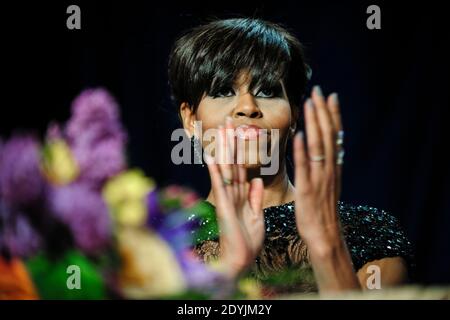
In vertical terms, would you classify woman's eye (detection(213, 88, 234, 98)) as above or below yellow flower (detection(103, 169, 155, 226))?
above

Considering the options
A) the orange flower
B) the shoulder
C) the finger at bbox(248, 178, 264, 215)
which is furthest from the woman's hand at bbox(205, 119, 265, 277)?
the orange flower

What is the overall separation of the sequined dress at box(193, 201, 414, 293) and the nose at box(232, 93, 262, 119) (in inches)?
8.9

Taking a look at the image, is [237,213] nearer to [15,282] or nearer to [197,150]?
[197,150]

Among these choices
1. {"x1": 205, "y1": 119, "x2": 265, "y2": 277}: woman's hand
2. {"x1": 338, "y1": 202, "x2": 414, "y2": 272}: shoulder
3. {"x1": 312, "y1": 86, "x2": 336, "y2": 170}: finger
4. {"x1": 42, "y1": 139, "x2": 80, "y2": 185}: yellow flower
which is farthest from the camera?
{"x1": 42, "y1": 139, "x2": 80, "y2": 185}: yellow flower

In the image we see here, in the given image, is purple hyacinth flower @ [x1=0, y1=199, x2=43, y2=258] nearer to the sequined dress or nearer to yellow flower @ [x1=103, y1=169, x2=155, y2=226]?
yellow flower @ [x1=103, y1=169, x2=155, y2=226]

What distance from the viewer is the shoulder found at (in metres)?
1.36

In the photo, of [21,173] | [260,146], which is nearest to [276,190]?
[260,146]

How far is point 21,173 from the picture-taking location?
1.49 m

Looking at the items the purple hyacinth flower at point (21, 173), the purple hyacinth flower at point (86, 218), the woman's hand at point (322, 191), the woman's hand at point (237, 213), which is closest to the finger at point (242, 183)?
the woman's hand at point (237, 213)

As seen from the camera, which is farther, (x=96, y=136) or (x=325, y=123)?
(x=96, y=136)

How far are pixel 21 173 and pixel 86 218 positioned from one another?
0.21 m

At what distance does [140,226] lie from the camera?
146cm

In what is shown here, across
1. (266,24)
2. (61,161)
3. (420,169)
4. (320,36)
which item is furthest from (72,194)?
(420,169)

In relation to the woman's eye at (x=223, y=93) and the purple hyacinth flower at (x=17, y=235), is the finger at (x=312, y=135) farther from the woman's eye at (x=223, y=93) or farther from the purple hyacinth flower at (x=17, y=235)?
the purple hyacinth flower at (x=17, y=235)
